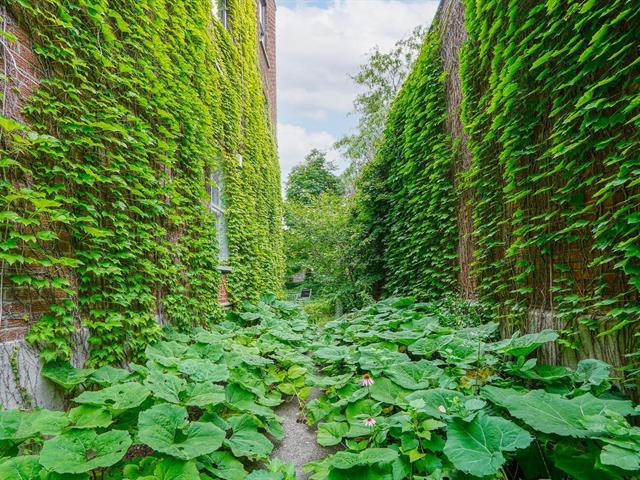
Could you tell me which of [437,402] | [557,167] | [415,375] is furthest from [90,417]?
[557,167]

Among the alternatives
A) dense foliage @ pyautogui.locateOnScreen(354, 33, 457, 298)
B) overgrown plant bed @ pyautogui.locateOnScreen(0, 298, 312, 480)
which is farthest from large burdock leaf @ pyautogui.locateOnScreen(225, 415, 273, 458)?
dense foliage @ pyautogui.locateOnScreen(354, 33, 457, 298)

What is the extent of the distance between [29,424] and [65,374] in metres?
0.44

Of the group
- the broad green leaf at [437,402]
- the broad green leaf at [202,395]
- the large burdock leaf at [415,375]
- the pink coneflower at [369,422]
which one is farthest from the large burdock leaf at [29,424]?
the large burdock leaf at [415,375]

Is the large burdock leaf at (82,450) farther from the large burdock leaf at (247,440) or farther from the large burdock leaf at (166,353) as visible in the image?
the large burdock leaf at (166,353)

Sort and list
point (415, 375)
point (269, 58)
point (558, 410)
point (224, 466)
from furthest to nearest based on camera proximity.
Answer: point (269, 58)
point (415, 375)
point (224, 466)
point (558, 410)

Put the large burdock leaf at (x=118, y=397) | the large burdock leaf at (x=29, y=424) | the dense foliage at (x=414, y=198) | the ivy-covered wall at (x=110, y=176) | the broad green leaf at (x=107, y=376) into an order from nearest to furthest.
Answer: the large burdock leaf at (x=29, y=424) < the large burdock leaf at (x=118, y=397) < the ivy-covered wall at (x=110, y=176) < the broad green leaf at (x=107, y=376) < the dense foliage at (x=414, y=198)

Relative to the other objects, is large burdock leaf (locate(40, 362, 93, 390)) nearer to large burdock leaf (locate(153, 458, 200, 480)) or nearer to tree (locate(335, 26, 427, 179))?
large burdock leaf (locate(153, 458, 200, 480))

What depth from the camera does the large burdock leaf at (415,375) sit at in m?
1.98

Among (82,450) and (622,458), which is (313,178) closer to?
(82,450)

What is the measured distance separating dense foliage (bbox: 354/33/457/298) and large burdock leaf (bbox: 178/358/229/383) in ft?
10.5

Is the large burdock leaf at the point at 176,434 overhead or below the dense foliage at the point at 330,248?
below

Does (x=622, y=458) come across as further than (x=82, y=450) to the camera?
No

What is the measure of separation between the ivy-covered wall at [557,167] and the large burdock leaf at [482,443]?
87 centimetres

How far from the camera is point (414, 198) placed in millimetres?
5113
